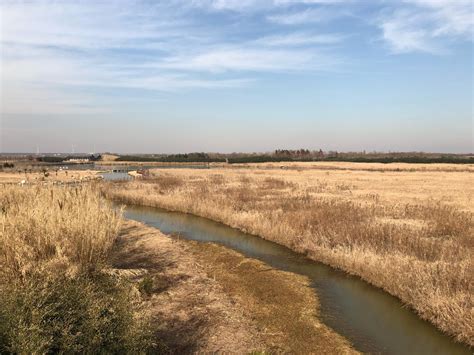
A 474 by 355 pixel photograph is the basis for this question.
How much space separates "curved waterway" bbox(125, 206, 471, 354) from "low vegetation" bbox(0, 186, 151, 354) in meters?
5.09

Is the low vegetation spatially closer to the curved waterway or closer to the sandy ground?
the curved waterway

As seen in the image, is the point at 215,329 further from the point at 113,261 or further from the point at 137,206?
the point at 137,206

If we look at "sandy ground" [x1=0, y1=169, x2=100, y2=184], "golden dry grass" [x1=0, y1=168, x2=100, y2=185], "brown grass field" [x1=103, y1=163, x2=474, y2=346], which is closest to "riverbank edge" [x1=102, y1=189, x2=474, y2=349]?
"brown grass field" [x1=103, y1=163, x2=474, y2=346]

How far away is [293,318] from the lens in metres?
9.13

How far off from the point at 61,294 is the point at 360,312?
757 centimetres

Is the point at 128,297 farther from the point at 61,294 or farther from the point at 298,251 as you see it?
the point at 298,251

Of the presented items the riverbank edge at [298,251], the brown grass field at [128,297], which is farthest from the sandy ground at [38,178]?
the brown grass field at [128,297]

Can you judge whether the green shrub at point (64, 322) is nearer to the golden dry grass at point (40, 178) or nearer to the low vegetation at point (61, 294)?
the low vegetation at point (61, 294)

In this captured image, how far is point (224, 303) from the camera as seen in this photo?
955 centimetres

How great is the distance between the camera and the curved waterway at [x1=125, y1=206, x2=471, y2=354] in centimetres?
815

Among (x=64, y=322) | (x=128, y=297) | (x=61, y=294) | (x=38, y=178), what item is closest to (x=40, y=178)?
(x=38, y=178)

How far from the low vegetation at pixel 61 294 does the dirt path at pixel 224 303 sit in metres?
1.23

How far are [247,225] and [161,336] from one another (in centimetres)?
1252

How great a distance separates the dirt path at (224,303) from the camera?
765 centimetres
